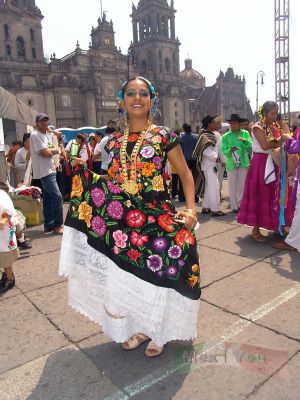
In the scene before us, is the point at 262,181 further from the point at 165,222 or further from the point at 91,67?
the point at 91,67

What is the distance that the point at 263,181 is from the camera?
5.18 metres

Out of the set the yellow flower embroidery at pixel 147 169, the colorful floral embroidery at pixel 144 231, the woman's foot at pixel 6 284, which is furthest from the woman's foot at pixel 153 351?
the woman's foot at pixel 6 284

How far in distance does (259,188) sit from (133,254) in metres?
3.49

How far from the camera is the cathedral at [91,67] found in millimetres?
56594

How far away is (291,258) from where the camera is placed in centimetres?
449

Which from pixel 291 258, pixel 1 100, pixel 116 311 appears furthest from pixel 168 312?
pixel 1 100

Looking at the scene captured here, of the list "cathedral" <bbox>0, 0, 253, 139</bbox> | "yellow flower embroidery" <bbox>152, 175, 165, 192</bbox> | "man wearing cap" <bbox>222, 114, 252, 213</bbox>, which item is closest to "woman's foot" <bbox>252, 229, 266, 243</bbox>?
"man wearing cap" <bbox>222, 114, 252, 213</bbox>

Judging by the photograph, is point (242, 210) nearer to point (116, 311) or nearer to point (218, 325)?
point (218, 325)

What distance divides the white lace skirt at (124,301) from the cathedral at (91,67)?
148 feet

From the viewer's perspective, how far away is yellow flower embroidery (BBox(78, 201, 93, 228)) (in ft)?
8.01

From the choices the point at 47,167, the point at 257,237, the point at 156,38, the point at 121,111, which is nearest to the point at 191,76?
the point at 156,38

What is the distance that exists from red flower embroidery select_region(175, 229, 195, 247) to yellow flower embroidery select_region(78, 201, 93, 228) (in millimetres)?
634

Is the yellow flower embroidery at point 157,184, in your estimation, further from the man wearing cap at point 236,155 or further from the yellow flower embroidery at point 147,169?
the man wearing cap at point 236,155

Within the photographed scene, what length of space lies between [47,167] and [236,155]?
3722mm
